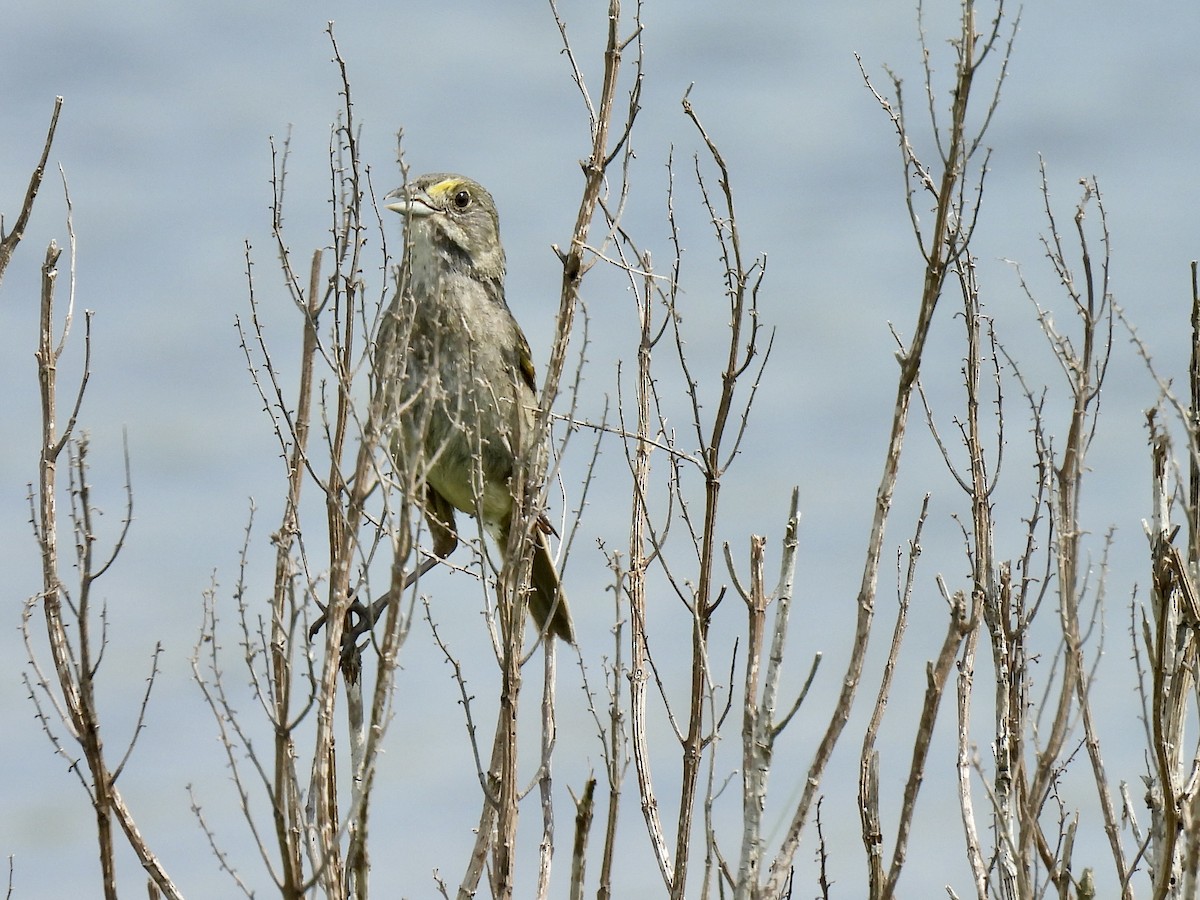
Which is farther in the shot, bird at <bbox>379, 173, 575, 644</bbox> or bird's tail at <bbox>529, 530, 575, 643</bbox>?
bird's tail at <bbox>529, 530, 575, 643</bbox>

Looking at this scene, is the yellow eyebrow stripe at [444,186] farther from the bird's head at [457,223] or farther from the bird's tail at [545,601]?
the bird's tail at [545,601]

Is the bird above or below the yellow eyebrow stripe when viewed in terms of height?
below

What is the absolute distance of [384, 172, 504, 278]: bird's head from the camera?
24.8 feet

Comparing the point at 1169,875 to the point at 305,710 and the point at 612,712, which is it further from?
the point at 305,710

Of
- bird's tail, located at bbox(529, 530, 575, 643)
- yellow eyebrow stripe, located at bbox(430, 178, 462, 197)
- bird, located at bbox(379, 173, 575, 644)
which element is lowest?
bird's tail, located at bbox(529, 530, 575, 643)

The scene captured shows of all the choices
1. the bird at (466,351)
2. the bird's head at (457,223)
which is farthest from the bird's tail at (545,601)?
the bird's head at (457,223)

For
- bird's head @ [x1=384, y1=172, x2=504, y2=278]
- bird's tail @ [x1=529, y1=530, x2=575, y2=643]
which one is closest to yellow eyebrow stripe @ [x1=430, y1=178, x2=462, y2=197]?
bird's head @ [x1=384, y1=172, x2=504, y2=278]

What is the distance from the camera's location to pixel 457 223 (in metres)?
7.72

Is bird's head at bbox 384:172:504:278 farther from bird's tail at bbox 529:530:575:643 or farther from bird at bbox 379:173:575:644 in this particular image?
bird's tail at bbox 529:530:575:643

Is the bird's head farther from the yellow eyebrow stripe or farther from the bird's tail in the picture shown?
the bird's tail

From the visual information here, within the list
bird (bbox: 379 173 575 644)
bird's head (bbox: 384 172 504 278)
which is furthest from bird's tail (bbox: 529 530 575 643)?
bird's head (bbox: 384 172 504 278)

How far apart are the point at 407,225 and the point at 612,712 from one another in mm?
1806

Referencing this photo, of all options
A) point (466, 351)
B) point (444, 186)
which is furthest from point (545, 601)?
point (444, 186)

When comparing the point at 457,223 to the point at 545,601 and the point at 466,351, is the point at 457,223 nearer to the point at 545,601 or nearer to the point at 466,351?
the point at 466,351
